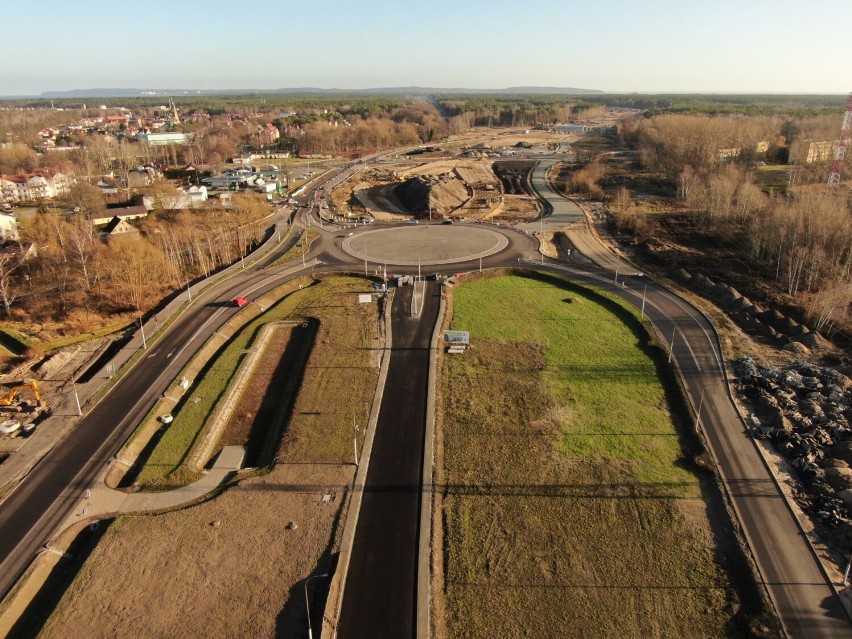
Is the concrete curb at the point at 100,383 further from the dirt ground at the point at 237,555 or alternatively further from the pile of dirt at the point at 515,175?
the pile of dirt at the point at 515,175

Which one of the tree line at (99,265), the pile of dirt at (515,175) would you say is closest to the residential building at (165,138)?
the pile of dirt at (515,175)

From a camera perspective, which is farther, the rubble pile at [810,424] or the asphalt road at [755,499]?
the rubble pile at [810,424]

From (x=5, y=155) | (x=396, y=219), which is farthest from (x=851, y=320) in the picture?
(x=5, y=155)

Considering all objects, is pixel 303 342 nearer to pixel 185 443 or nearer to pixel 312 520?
pixel 185 443

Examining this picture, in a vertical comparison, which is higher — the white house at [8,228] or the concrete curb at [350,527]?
the white house at [8,228]

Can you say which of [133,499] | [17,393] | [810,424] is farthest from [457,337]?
[17,393]

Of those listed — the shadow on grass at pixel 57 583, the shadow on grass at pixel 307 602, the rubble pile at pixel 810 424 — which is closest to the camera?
the shadow on grass at pixel 307 602
